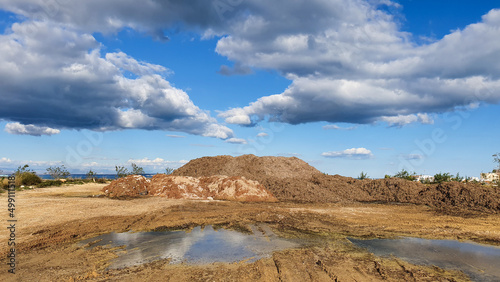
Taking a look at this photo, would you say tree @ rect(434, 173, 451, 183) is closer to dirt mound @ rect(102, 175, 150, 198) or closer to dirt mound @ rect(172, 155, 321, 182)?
dirt mound @ rect(172, 155, 321, 182)

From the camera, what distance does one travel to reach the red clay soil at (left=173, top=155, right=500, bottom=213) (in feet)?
62.5

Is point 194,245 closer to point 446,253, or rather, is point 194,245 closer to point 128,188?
point 446,253

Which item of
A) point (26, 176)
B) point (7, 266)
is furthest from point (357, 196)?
point (26, 176)

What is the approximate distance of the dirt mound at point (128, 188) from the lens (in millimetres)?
22125

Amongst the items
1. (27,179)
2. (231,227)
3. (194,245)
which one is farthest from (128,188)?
(194,245)

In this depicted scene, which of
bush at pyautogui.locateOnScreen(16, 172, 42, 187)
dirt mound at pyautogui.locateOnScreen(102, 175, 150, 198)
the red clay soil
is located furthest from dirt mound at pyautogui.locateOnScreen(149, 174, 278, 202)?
bush at pyautogui.locateOnScreen(16, 172, 42, 187)

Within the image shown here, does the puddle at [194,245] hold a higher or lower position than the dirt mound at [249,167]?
lower

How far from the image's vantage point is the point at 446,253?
819cm

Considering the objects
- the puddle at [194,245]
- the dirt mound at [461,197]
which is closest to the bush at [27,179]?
the puddle at [194,245]

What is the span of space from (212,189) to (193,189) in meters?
1.48

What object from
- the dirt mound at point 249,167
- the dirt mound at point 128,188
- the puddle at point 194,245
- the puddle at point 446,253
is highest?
the dirt mound at point 249,167

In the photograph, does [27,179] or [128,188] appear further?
[27,179]

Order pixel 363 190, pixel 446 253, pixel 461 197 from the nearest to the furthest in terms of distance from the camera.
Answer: pixel 446 253, pixel 461 197, pixel 363 190

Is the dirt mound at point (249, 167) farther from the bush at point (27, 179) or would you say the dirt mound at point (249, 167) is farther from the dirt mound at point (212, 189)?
the bush at point (27, 179)
